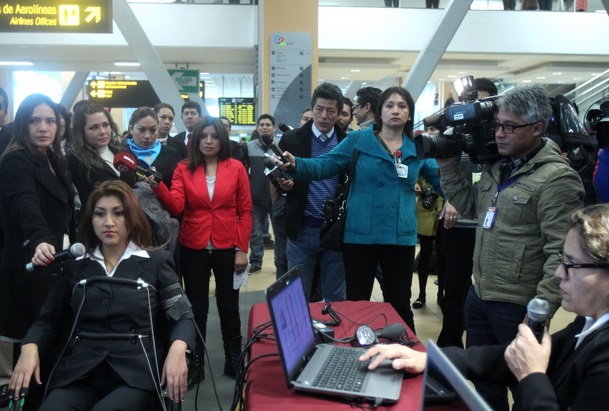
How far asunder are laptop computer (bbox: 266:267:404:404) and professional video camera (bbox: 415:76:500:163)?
855 mm

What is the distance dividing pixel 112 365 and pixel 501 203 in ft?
4.92

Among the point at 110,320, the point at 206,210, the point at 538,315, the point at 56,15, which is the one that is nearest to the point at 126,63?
the point at 56,15

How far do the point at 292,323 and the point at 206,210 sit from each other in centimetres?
165

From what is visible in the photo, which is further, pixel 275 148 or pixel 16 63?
pixel 16 63

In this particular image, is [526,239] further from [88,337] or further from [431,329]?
[431,329]

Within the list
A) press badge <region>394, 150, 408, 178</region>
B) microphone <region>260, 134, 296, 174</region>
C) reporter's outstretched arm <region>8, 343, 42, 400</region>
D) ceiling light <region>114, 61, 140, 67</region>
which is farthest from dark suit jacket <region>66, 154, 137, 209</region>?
ceiling light <region>114, 61, 140, 67</region>

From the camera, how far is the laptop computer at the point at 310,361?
152cm

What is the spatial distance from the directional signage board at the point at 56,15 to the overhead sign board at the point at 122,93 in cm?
485

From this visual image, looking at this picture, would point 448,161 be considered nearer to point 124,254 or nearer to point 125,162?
point 124,254

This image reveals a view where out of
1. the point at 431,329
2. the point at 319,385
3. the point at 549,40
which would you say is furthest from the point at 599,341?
the point at 549,40

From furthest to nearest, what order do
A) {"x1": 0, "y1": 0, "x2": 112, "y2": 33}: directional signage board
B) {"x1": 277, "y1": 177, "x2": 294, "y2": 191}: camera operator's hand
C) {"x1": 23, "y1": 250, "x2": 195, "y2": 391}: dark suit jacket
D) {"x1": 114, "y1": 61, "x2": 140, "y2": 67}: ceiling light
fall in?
1. {"x1": 114, "y1": 61, "x2": 140, "y2": 67}: ceiling light
2. {"x1": 0, "y1": 0, "x2": 112, "y2": 33}: directional signage board
3. {"x1": 277, "y1": 177, "x2": 294, "y2": 191}: camera operator's hand
4. {"x1": 23, "y1": 250, "x2": 195, "y2": 391}: dark suit jacket

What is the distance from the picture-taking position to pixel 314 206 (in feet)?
10.9

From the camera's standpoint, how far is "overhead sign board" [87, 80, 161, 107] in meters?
9.91

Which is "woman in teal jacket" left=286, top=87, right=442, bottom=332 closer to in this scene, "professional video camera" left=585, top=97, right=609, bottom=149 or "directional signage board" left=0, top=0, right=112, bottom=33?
"professional video camera" left=585, top=97, right=609, bottom=149
